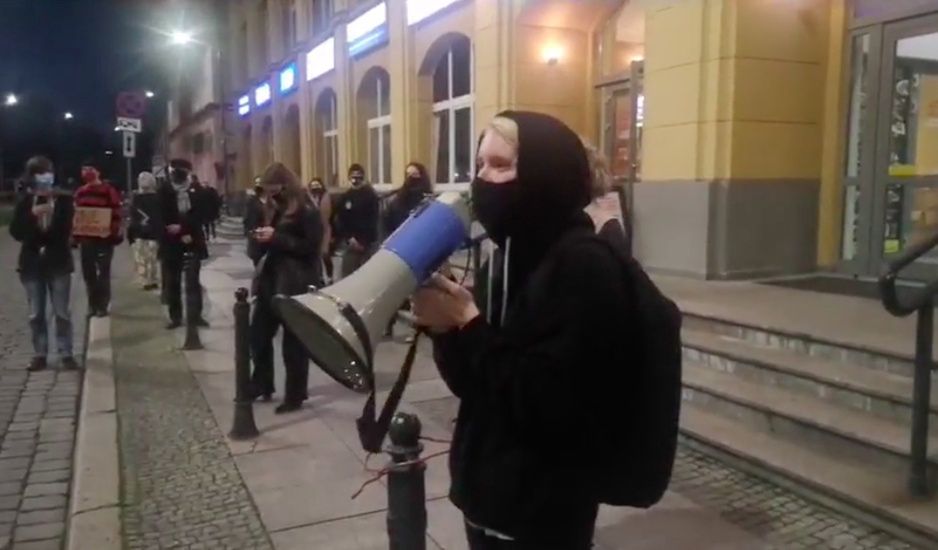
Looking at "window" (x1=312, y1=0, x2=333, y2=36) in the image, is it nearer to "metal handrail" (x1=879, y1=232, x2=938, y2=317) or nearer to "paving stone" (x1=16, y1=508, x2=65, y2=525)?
"paving stone" (x1=16, y1=508, x2=65, y2=525)

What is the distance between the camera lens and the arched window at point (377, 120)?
16781mm

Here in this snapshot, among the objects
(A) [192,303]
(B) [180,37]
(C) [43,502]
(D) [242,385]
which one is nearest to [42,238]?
(A) [192,303]

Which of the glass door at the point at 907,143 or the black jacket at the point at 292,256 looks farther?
the glass door at the point at 907,143

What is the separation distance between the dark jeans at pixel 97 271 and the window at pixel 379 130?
7.81 metres

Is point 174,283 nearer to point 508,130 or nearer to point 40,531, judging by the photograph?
point 40,531

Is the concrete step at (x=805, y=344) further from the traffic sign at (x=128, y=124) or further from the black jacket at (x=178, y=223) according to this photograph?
the traffic sign at (x=128, y=124)

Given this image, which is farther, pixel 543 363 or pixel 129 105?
pixel 129 105

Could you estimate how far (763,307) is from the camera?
20.6 ft

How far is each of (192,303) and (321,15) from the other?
43.7ft

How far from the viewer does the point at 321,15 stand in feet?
65.1

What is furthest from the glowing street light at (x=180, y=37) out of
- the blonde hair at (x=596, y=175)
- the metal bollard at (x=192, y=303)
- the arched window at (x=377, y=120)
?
the blonde hair at (x=596, y=175)

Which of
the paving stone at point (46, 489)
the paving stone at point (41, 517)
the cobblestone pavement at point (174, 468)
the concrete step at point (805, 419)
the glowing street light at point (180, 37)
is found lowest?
the paving stone at point (41, 517)

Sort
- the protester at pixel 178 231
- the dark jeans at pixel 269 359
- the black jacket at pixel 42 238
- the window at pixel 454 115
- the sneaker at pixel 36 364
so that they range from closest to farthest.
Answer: the dark jeans at pixel 269 359 < the black jacket at pixel 42 238 < the sneaker at pixel 36 364 < the protester at pixel 178 231 < the window at pixel 454 115

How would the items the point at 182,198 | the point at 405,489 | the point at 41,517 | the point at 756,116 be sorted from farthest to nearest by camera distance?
the point at 182,198 < the point at 756,116 < the point at 41,517 < the point at 405,489
